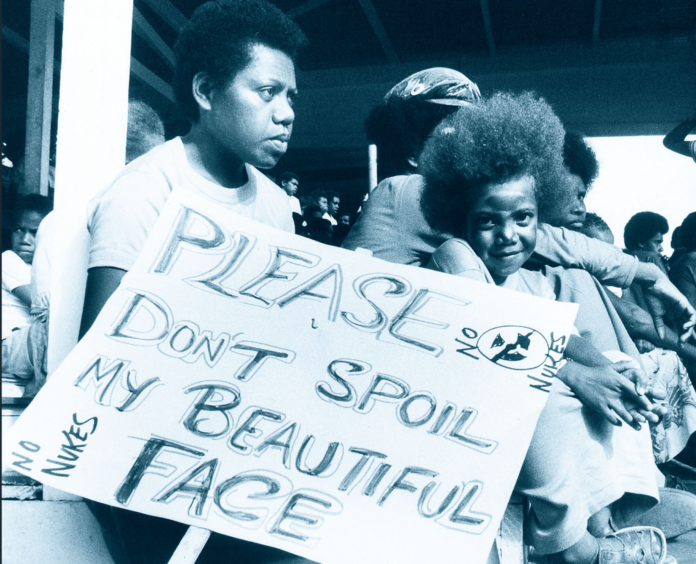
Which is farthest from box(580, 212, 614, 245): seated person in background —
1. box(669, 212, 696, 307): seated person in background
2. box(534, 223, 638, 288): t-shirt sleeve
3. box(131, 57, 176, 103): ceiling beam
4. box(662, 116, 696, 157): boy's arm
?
box(131, 57, 176, 103): ceiling beam

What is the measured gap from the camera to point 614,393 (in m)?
1.16

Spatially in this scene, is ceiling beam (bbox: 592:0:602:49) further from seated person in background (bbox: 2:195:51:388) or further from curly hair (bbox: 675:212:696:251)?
seated person in background (bbox: 2:195:51:388)

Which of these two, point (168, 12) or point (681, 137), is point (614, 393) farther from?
point (168, 12)

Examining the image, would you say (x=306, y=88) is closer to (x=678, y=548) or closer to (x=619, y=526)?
(x=678, y=548)


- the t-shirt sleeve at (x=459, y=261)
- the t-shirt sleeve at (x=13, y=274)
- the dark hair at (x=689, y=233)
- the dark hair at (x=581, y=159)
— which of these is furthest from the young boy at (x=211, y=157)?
the dark hair at (x=689, y=233)

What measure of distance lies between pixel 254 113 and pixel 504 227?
1.65 feet

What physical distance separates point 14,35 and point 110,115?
613 centimetres

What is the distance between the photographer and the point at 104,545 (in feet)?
3.97

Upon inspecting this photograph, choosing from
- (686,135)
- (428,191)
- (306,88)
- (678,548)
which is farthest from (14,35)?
(678,548)

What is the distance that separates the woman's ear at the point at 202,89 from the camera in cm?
129

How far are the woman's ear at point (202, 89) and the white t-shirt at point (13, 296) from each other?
1.07 m

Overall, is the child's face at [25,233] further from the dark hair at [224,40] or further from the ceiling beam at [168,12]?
the ceiling beam at [168,12]

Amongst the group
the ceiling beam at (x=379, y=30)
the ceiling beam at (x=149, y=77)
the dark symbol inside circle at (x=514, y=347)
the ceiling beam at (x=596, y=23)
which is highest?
the ceiling beam at (x=596, y=23)

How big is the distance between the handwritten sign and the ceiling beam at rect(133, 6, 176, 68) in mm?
5316
